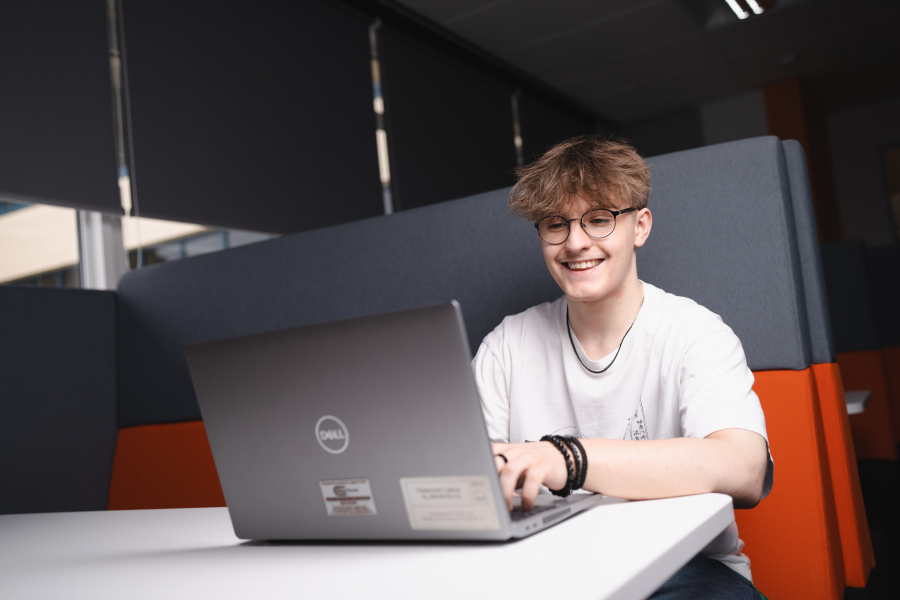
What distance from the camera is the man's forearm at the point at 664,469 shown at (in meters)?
0.78

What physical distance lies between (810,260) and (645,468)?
803mm

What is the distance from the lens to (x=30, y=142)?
8.14ft

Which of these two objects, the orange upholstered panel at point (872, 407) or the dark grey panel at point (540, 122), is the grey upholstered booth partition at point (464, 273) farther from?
the dark grey panel at point (540, 122)

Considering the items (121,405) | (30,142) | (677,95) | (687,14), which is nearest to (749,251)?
(121,405)

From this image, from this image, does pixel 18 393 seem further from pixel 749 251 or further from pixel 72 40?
pixel 749 251

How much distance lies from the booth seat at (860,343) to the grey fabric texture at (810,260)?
8.51ft

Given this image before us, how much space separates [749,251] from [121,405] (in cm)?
203

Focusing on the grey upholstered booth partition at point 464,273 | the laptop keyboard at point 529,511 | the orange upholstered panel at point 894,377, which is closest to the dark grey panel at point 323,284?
the grey upholstered booth partition at point 464,273

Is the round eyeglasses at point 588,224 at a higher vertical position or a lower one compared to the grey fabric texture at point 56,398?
higher

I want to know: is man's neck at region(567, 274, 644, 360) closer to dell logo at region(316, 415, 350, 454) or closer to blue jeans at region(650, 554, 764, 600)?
blue jeans at region(650, 554, 764, 600)

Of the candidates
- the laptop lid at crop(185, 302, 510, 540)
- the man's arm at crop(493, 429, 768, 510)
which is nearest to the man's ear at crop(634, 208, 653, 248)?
the man's arm at crop(493, 429, 768, 510)

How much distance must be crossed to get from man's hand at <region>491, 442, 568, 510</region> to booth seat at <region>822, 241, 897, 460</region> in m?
3.44

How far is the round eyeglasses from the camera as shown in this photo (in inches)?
45.9

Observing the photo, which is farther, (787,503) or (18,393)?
(18,393)
